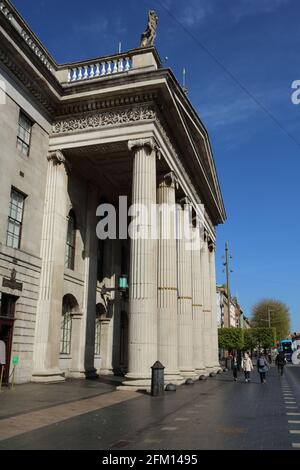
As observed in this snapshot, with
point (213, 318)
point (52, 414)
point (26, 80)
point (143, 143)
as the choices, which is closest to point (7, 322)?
point (52, 414)

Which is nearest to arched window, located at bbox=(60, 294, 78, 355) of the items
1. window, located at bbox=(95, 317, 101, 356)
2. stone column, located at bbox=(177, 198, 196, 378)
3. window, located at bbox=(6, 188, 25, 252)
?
window, located at bbox=(95, 317, 101, 356)

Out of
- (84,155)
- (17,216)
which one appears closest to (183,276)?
(84,155)

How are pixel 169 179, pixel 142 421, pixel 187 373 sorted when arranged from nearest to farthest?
pixel 142 421
pixel 169 179
pixel 187 373

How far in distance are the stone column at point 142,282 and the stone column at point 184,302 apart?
627 cm

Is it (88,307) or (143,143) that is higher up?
(143,143)

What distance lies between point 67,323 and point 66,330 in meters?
0.35

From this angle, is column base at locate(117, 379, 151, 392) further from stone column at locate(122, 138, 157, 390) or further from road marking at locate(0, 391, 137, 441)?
road marking at locate(0, 391, 137, 441)

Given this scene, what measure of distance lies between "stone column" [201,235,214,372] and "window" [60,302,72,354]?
11.3 metres

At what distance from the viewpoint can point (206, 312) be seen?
30156mm

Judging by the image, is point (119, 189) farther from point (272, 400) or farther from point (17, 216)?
point (272, 400)

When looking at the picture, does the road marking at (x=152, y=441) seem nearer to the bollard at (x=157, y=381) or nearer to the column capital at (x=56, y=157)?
the bollard at (x=157, y=381)

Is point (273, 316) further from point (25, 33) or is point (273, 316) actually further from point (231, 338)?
point (25, 33)

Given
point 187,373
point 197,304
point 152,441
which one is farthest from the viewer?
point 197,304

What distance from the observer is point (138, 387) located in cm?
1498
